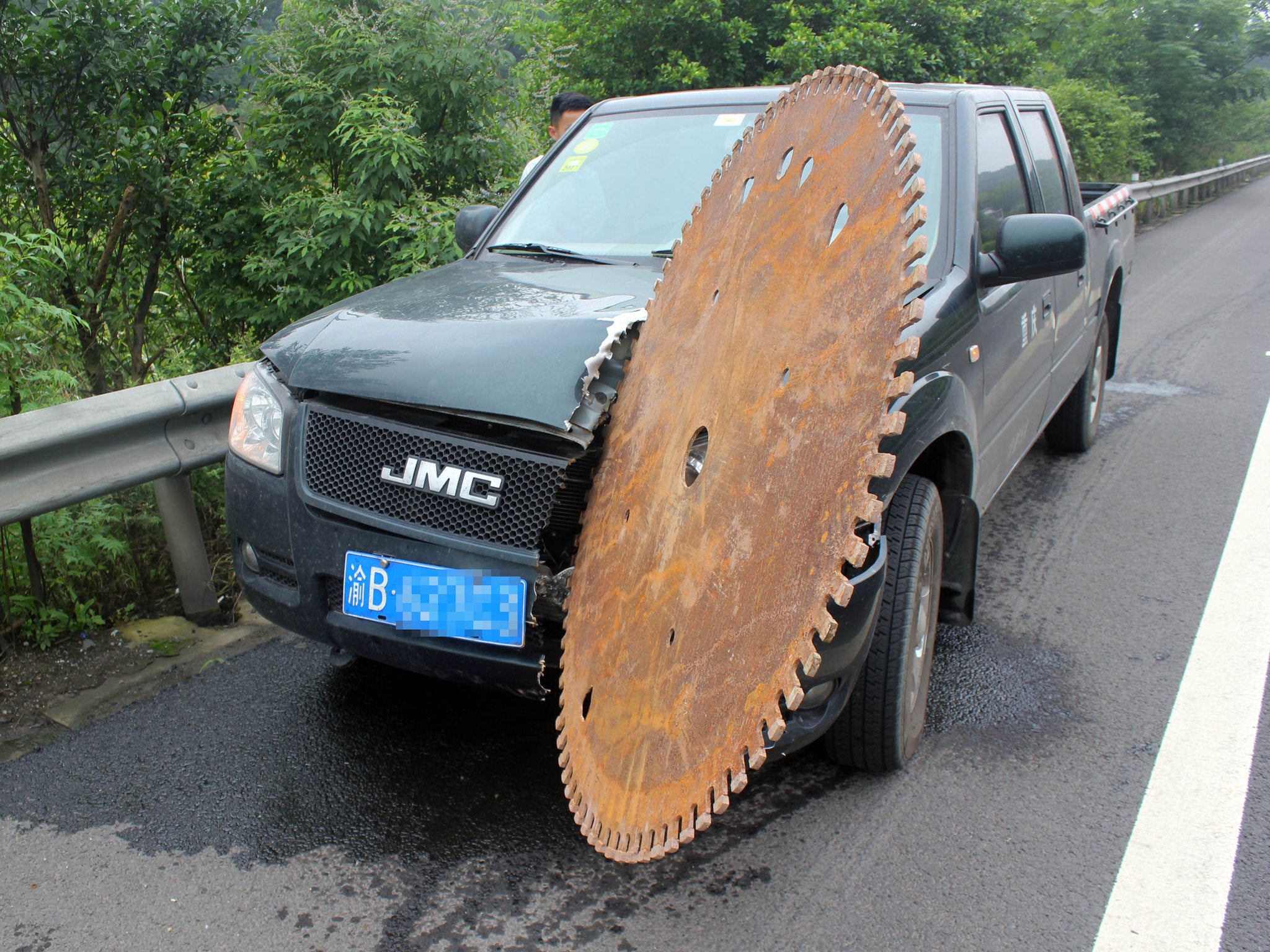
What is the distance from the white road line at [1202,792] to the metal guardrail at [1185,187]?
49.3ft

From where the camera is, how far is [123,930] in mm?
2332

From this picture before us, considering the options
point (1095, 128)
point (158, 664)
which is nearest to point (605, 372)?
point (158, 664)

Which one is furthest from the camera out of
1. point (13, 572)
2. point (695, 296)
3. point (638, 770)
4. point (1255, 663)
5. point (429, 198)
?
point (429, 198)

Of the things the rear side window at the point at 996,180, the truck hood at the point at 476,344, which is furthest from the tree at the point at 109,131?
the rear side window at the point at 996,180

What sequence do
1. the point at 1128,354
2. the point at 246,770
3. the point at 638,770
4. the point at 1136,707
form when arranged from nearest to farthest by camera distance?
the point at 638,770, the point at 246,770, the point at 1136,707, the point at 1128,354

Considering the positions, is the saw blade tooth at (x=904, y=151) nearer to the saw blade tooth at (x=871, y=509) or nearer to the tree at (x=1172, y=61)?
the saw blade tooth at (x=871, y=509)

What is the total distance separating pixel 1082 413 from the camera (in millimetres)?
5809

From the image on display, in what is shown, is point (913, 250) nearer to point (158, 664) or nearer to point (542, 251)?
point (542, 251)

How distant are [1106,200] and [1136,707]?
12.1ft

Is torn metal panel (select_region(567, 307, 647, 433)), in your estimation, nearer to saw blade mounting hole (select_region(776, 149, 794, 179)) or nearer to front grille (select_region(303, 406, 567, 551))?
front grille (select_region(303, 406, 567, 551))

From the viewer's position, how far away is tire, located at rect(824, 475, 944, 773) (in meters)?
2.71

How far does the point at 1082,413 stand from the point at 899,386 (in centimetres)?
435

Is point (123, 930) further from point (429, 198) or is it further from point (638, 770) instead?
point (429, 198)

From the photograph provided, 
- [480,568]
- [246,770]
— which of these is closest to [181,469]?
[246,770]
